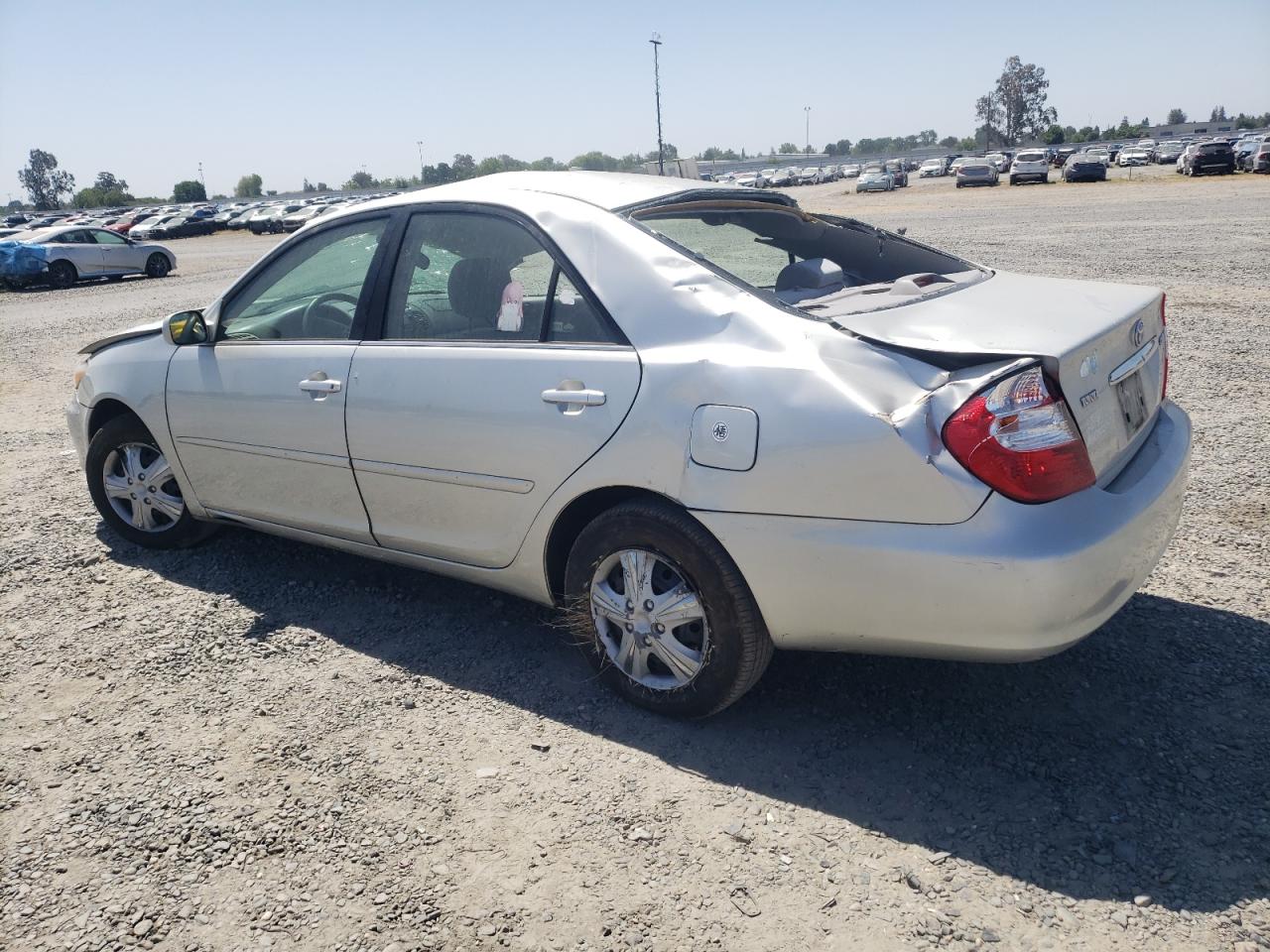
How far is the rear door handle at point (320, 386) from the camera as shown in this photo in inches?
148

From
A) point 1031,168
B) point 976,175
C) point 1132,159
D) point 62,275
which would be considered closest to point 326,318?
point 62,275

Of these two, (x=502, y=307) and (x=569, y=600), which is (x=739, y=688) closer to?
(x=569, y=600)

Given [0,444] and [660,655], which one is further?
[0,444]

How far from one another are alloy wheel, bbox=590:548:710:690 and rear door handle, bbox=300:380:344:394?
132 centimetres

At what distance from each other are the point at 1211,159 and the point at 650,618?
153ft

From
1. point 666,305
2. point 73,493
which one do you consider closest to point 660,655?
point 666,305

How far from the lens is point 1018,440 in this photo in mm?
2510

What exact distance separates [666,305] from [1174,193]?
1306 inches

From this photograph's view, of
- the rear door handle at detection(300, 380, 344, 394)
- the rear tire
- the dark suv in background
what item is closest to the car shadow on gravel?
the rear door handle at detection(300, 380, 344, 394)

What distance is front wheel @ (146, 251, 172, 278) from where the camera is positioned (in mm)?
24844

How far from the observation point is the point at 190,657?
3.86m

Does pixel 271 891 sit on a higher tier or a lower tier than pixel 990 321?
lower

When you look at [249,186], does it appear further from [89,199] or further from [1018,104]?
[1018,104]

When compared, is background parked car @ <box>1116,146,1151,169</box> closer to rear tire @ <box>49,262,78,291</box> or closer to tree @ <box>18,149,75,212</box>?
rear tire @ <box>49,262,78,291</box>
